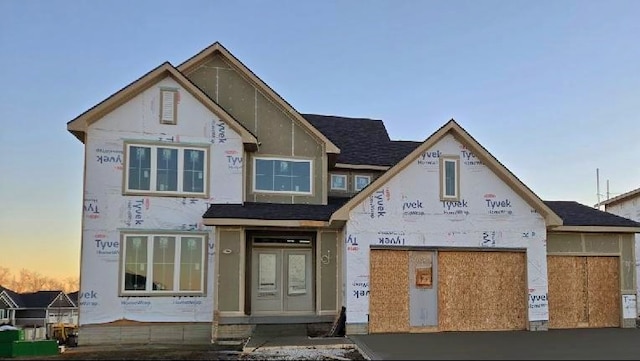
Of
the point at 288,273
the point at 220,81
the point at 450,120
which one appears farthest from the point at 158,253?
the point at 450,120

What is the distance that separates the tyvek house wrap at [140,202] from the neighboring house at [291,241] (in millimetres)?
30

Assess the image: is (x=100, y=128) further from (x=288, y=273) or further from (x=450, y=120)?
(x=450, y=120)

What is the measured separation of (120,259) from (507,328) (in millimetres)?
10393

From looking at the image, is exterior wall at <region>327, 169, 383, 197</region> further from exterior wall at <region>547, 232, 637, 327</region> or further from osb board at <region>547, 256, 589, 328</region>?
osb board at <region>547, 256, 589, 328</region>

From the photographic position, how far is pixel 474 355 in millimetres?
11844

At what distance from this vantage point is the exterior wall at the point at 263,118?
1773 centimetres

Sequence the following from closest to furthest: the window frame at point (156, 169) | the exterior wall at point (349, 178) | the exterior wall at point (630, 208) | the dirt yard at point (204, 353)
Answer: the dirt yard at point (204, 353) → the window frame at point (156, 169) → the exterior wall at point (349, 178) → the exterior wall at point (630, 208)

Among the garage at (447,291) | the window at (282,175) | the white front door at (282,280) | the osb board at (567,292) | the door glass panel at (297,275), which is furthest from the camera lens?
the window at (282,175)

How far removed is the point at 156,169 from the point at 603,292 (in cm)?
1312

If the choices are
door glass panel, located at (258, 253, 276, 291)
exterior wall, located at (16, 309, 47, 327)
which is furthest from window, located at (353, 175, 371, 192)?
exterior wall, located at (16, 309, 47, 327)

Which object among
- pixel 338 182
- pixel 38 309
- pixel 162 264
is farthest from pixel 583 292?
pixel 38 309

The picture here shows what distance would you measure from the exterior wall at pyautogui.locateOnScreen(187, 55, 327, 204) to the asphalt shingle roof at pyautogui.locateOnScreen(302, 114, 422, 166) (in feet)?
5.75

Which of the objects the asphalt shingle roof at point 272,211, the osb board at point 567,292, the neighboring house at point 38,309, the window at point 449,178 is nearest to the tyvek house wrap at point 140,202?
the asphalt shingle roof at point 272,211

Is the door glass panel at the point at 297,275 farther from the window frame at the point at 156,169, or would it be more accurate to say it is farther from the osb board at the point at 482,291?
the osb board at the point at 482,291
